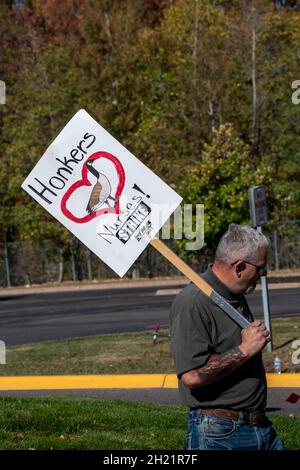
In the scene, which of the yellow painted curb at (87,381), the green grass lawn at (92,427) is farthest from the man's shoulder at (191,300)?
the yellow painted curb at (87,381)

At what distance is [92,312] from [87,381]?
9825 mm

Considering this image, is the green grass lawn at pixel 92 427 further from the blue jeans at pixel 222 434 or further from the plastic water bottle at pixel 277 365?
the plastic water bottle at pixel 277 365

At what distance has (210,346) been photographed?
15.2ft

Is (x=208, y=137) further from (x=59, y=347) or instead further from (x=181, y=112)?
(x=59, y=347)

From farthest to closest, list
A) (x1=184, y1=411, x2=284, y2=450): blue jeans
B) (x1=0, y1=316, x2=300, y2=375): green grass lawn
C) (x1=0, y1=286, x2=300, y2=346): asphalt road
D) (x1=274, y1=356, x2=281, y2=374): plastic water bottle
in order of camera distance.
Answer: (x1=0, y1=286, x2=300, y2=346): asphalt road, (x1=0, y1=316, x2=300, y2=375): green grass lawn, (x1=274, y1=356, x2=281, y2=374): plastic water bottle, (x1=184, y1=411, x2=284, y2=450): blue jeans

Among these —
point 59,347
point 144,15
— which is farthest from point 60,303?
point 144,15

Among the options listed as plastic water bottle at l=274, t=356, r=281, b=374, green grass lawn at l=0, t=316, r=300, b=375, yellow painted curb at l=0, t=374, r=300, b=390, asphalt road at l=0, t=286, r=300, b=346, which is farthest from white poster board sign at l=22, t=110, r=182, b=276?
asphalt road at l=0, t=286, r=300, b=346

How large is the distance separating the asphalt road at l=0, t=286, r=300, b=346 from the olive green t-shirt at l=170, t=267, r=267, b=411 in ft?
44.3

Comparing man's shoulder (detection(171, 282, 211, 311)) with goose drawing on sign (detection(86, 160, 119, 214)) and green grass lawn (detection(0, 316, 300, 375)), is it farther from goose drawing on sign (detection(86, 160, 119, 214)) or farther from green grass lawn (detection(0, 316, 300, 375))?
green grass lawn (detection(0, 316, 300, 375))

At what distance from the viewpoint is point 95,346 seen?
15977 millimetres

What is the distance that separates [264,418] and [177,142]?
33209 millimetres

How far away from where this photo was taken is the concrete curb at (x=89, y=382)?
1341 cm

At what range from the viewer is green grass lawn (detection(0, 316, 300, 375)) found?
14.2 m

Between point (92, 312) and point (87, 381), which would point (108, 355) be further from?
point (92, 312)
